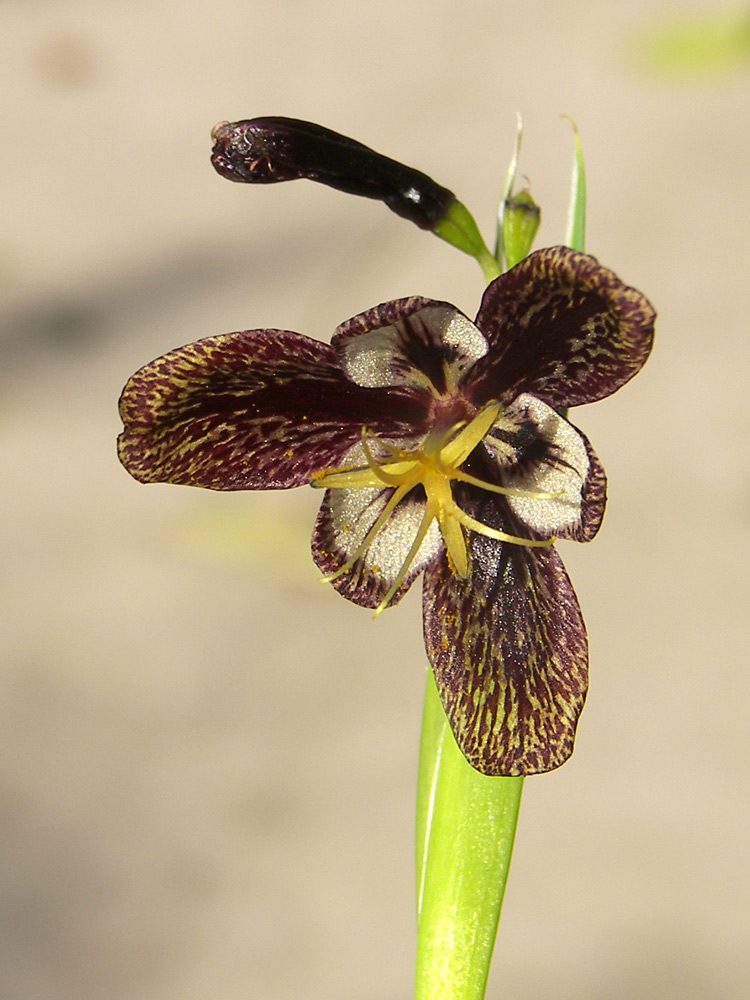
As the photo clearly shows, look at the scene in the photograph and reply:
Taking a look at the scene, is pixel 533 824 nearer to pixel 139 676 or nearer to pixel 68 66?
pixel 139 676

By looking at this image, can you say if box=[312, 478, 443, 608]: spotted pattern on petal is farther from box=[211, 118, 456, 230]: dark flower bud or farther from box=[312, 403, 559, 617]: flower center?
box=[211, 118, 456, 230]: dark flower bud

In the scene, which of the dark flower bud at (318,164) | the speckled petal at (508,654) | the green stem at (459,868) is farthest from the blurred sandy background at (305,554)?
the dark flower bud at (318,164)

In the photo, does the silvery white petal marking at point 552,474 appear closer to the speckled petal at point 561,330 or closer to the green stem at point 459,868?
the speckled petal at point 561,330

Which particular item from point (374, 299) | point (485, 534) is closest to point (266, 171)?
point (485, 534)

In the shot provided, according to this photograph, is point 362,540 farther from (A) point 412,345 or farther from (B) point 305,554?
(B) point 305,554

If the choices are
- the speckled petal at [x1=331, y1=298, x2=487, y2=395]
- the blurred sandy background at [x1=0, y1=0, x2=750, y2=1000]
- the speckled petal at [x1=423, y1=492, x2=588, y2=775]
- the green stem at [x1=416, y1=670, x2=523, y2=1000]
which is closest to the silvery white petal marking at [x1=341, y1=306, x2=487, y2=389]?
the speckled petal at [x1=331, y1=298, x2=487, y2=395]

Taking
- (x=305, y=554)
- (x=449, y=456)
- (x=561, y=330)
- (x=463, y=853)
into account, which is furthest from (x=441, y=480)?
(x=305, y=554)
